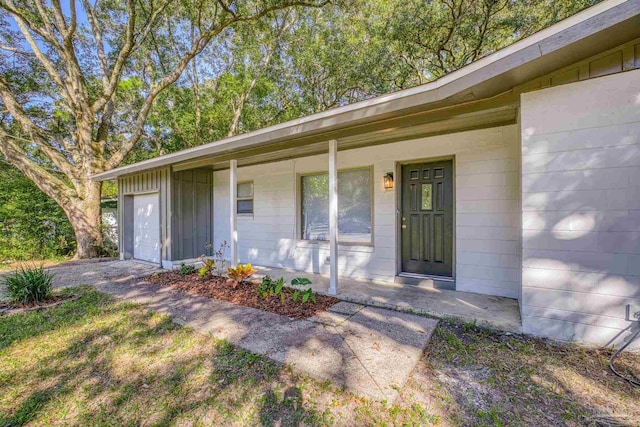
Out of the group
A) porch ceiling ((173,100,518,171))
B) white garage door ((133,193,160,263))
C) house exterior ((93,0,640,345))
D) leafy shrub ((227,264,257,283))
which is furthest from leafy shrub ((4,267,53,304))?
porch ceiling ((173,100,518,171))

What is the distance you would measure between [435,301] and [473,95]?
7.97ft

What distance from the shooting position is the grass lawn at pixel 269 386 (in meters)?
1.74

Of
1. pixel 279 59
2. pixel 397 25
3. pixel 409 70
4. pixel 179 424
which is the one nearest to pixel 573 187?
pixel 179 424

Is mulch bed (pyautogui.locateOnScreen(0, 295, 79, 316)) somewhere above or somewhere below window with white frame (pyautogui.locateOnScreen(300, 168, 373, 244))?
below

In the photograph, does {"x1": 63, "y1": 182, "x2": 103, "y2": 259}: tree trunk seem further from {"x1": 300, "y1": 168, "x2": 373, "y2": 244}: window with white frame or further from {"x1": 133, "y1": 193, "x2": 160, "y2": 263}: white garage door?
{"x1": 300, "y1": 168, "x2": 373, "y2": 244}: window with white frame

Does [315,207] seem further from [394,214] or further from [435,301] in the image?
[435,301]

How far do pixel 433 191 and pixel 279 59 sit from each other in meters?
9.48

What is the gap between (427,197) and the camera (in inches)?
173

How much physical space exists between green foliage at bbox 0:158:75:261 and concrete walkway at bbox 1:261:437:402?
660 centimetres

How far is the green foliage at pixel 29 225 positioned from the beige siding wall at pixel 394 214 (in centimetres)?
667

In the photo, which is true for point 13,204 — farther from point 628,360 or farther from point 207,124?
point 628,360

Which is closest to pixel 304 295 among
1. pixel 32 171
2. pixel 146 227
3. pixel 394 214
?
pixel 394 214

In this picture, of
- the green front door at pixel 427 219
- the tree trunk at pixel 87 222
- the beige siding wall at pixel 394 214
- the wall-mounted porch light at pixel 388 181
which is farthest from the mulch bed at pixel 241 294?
the tree trunk at pixel 87 222

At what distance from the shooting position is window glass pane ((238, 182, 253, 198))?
21.3 ft
